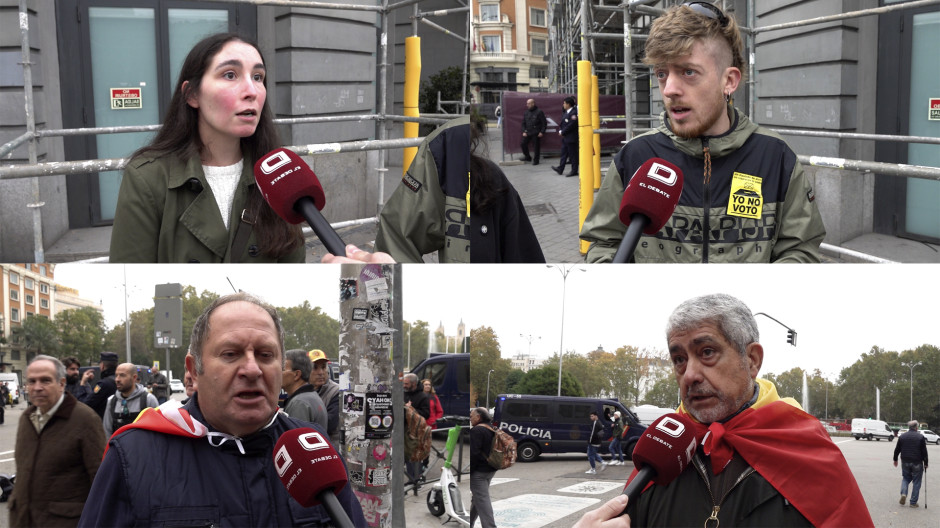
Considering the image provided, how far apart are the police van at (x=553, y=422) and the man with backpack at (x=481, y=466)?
0.11ft

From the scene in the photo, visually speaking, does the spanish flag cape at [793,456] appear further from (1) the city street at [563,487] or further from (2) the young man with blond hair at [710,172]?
(2) the young man with blond hair at [710,172]

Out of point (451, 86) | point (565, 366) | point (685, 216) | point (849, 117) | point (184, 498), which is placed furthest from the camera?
point (849, 117)

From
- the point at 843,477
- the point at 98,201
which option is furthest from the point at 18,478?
the point at 98,201

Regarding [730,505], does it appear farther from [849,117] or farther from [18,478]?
[849,117]

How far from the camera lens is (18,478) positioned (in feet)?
8.02

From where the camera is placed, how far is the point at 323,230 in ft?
6.48

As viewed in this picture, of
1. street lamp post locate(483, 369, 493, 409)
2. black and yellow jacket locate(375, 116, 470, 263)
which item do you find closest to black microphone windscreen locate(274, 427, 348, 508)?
street lamp post locate(483, 369, 493, 409)

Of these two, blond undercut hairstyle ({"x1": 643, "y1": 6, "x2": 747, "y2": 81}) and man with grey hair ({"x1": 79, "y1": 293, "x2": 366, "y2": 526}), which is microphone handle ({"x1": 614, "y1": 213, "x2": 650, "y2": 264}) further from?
man with grey hair ({"x1": 79, "y1": 293, "x2": 366, "y2": 526})

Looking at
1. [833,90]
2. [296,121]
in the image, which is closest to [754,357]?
[296,121]

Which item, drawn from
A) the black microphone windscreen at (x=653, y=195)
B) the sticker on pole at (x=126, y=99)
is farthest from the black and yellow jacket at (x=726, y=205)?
the sticker on pole at (x=126, y=99)

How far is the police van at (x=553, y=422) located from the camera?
7.55ft

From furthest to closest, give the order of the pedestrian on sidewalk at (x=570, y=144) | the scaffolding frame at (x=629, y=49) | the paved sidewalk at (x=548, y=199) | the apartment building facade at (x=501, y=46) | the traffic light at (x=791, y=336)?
1. the pedestrian on sidewalk at (x=570, y=144)
2. the scaffolding frame at (x=629, y=49)
3. the paved sidewalk at (x=548, y=199)
4. the apartment building facade at (x=501, y=46)
5. the traffic light at (x=791, y=336)

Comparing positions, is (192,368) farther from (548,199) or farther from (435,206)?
(548,199)

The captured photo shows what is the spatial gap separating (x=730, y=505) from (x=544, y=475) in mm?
477
